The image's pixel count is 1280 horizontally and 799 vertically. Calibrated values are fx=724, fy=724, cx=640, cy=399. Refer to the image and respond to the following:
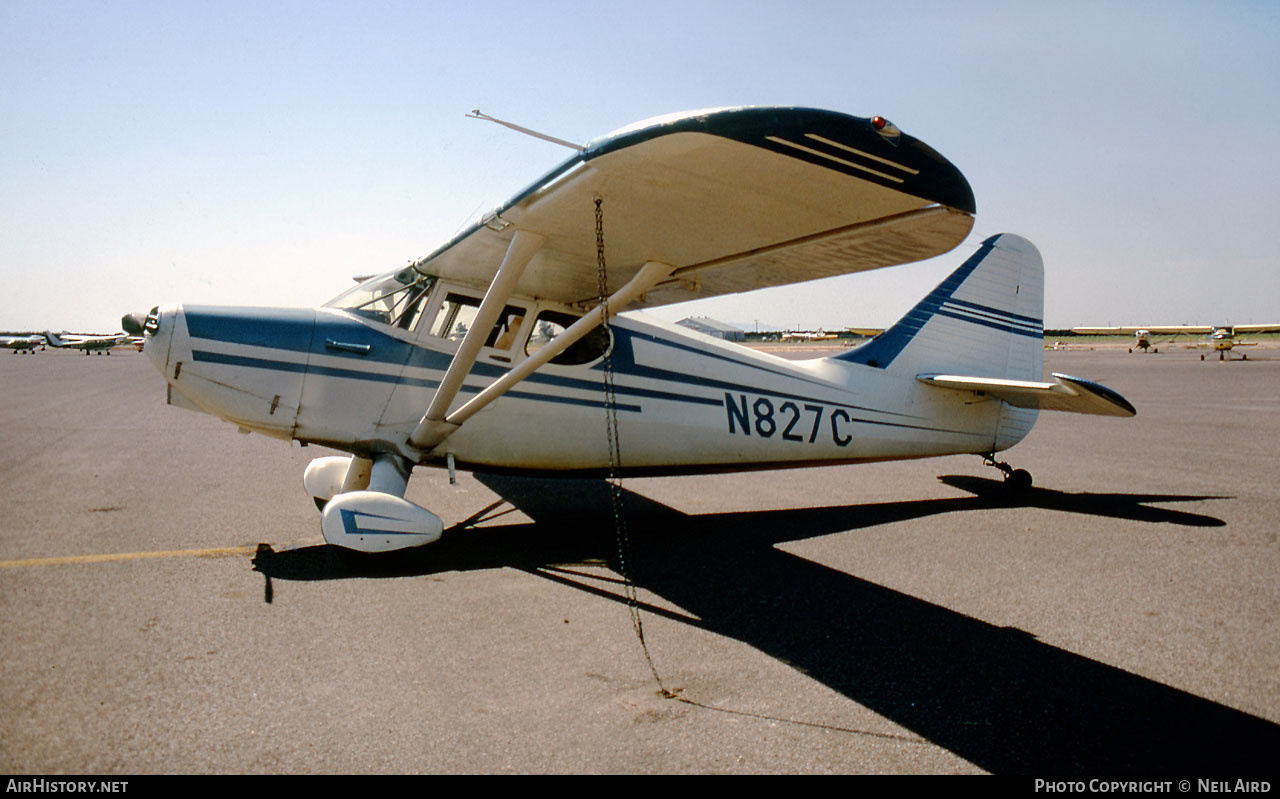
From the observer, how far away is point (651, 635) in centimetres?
373

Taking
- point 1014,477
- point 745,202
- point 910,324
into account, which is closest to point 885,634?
point 745,202

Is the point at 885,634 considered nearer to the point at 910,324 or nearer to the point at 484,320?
the point at 484,320

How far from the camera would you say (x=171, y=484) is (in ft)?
24.2

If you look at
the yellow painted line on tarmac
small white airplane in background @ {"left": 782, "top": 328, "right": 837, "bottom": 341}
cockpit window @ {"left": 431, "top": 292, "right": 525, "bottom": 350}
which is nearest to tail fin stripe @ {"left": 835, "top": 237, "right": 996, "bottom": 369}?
cockpit window @ {"left": 431, "top": 292, "right": 525, "bottom": 350}

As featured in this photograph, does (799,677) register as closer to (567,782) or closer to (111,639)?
→ (567,782)

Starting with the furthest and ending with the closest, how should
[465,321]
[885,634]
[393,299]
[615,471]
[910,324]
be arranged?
[910,324] < [615,471] < [465,321] < [393,299] < [885,634]

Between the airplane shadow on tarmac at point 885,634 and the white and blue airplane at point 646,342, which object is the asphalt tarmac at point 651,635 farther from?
the white and blue airplane at point 646,342

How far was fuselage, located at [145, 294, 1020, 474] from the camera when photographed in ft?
16.7

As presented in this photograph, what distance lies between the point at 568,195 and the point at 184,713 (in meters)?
2.85

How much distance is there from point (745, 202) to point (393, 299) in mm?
3202

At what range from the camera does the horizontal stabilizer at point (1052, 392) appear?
5.74 meters

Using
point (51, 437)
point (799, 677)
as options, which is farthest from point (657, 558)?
point (51, 437)

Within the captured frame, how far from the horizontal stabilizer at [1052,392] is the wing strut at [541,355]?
3525 mm

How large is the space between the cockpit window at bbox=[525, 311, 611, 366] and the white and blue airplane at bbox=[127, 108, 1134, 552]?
0.01 metres
